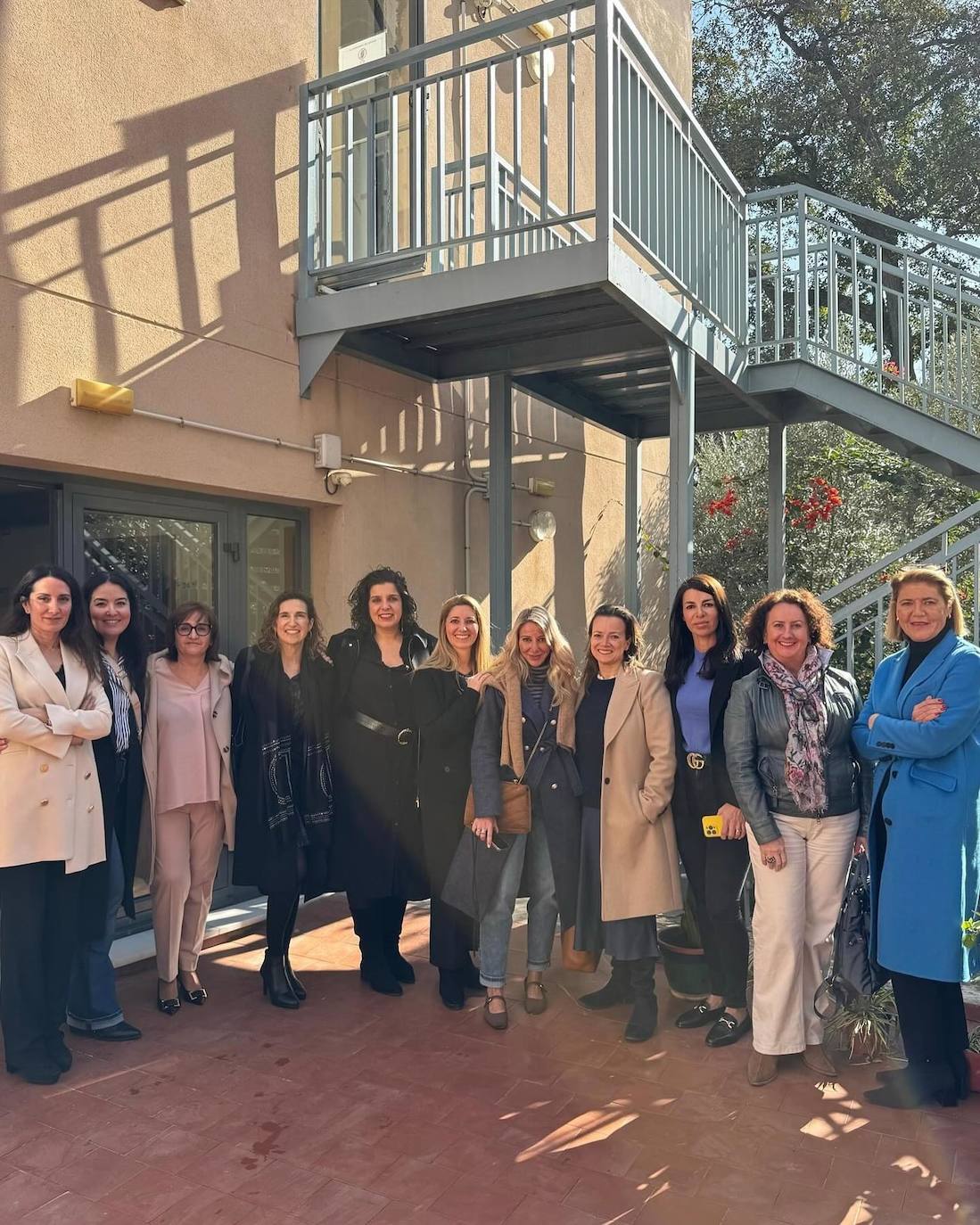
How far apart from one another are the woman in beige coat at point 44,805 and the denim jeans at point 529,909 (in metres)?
1.55

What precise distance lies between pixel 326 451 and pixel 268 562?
71cm

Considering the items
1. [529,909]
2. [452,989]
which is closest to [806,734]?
[529,909]

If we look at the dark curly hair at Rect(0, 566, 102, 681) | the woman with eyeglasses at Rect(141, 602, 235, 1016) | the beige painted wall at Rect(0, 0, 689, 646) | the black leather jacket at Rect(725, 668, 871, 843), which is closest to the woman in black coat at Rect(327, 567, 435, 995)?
the woman with eyeglasses at Rect(141, 602, 235, 1016)

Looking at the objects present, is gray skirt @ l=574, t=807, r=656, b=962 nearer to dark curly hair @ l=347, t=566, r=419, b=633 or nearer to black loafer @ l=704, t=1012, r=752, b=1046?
black loafer @ l=704, t=1012, r=752, b=1046

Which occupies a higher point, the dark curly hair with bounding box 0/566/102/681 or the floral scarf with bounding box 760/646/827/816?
the dark curly hair with bounding box 0/566/102/681

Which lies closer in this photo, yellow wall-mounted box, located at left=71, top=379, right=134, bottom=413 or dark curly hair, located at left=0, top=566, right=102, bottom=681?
dark curly hair, located at left=0, top=566, right=102, bottom=681

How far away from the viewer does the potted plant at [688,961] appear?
165 inches

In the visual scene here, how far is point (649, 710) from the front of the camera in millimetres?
3951

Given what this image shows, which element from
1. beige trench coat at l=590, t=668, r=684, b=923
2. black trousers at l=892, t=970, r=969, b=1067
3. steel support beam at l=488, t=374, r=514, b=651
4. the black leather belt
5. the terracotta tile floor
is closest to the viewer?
the terracotta tile floor

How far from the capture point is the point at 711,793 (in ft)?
12.8

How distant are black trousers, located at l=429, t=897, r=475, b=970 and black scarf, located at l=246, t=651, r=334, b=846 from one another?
58cm

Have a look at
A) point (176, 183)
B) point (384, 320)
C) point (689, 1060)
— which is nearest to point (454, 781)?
point (689, 1060)

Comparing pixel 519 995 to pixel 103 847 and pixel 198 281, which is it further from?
pixel 198 281

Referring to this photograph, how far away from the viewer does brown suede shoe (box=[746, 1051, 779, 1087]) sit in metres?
3.50
